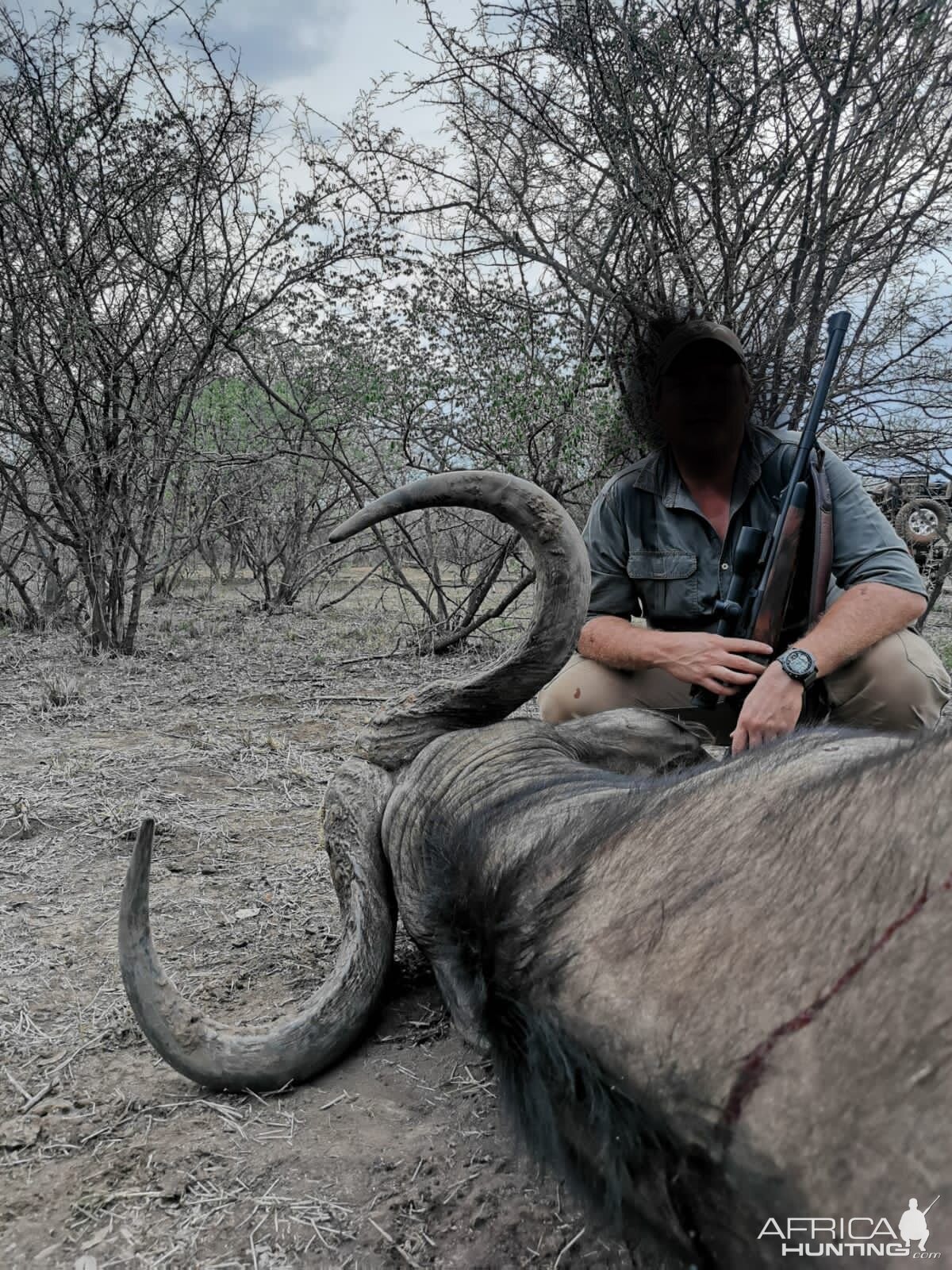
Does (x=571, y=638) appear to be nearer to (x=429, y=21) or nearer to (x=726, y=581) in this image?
(x=726, y=581)

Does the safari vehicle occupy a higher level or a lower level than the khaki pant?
higher

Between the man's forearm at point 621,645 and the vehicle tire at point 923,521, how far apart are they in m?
3.76

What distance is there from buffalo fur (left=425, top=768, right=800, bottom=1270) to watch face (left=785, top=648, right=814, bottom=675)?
91 centimetres

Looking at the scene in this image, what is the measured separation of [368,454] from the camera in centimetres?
931

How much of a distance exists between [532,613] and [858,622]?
48.2 inches

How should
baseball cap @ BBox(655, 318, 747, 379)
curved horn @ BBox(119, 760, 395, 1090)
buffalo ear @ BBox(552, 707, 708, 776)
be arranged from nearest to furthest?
1. curved horn @ BBox(119, 760, 395, 1090)
2. buffalo ear @ BBox(552, 707, 708, 776)
3. baseball cap @ BBox(655, 318, 747, 379)

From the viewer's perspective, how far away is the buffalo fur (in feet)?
3.55

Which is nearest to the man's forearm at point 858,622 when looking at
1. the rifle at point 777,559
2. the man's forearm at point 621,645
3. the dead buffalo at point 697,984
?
the rifle at point 777,559

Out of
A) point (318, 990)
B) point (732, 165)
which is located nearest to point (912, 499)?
point (732, 165)

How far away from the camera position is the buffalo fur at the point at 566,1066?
3.55 feet

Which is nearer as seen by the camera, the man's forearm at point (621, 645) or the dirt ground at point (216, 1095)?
the dirt ground at point (216, 1095)

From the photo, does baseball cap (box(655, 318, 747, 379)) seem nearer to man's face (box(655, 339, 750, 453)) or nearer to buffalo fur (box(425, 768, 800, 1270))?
man's face (box(655, 339, 750, 453))

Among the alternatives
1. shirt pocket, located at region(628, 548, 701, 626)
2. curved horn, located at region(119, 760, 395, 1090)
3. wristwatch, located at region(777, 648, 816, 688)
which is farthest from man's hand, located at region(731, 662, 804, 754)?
curved horn, located at region(119, 760, 395, 1090)

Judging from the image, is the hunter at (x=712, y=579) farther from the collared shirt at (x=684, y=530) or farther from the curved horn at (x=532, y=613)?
the curved horn at (x=532, y=613)
